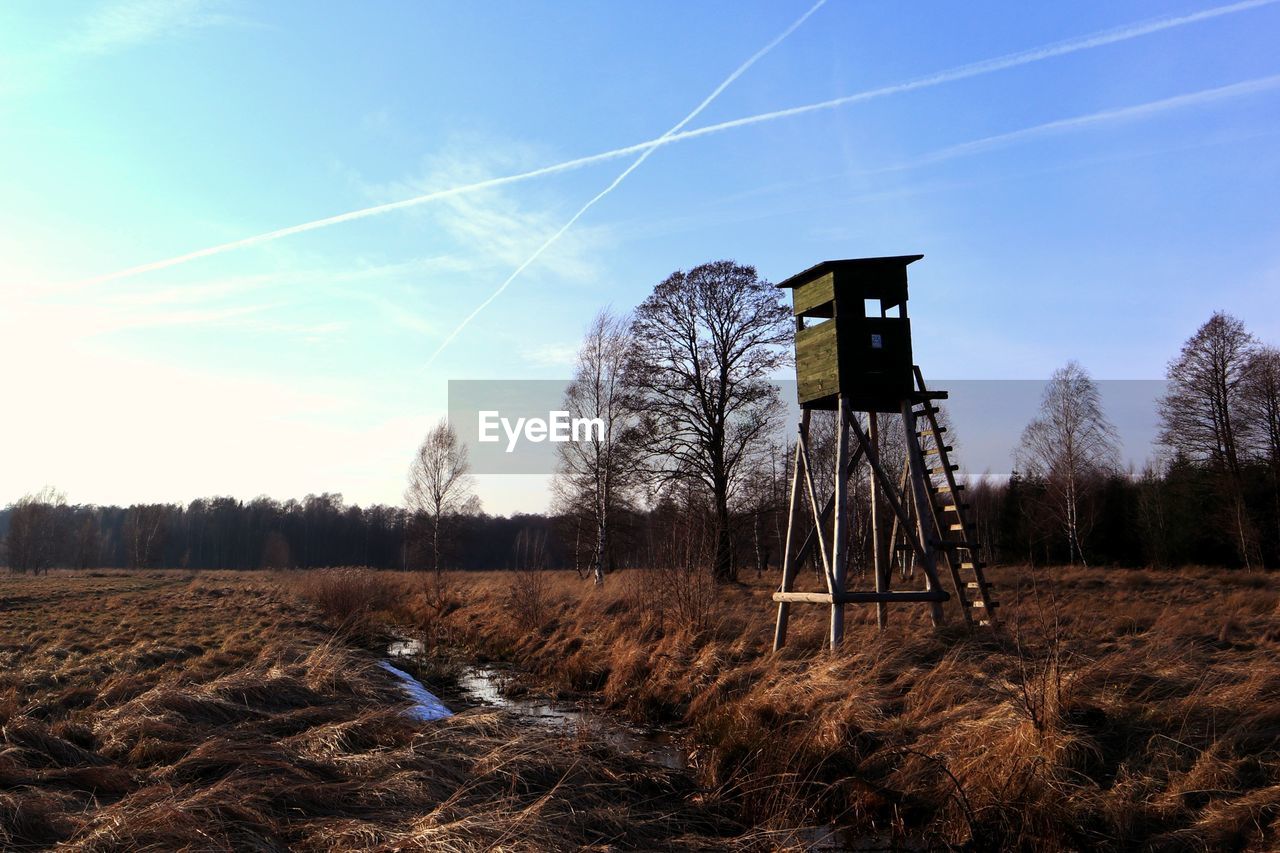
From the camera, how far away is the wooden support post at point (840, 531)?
9.59 meters

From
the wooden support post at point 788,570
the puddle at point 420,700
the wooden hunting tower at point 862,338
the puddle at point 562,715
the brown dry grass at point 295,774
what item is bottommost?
the puddle at point 562,715

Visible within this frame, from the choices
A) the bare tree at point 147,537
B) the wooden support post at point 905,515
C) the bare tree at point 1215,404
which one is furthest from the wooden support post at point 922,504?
the bare tree at point 147,537

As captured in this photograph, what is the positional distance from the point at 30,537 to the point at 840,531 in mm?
80641

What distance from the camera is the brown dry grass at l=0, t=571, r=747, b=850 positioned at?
176 inches

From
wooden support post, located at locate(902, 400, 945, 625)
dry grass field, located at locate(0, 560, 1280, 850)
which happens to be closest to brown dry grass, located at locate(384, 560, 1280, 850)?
dry grass field, located at locate(0, 560, 1280, 850)

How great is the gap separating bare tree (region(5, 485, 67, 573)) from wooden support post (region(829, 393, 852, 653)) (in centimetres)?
7331

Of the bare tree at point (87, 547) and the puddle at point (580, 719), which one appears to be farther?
the bare tree at point (87, 547)

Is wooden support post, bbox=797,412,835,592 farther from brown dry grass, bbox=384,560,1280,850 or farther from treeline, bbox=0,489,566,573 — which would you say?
treeline, bbox=0,489,566,573

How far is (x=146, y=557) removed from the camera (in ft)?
243

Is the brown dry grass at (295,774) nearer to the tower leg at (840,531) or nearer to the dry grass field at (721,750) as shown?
the dry grass field at (721,750)

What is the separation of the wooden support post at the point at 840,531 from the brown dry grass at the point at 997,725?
38cm

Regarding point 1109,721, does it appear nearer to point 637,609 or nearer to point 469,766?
point 469,766

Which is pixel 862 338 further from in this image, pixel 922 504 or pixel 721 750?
pixel 721 750

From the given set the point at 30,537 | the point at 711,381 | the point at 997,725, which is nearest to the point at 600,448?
the point at 711,381
